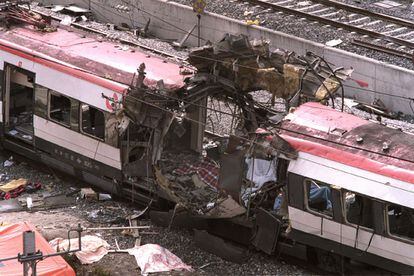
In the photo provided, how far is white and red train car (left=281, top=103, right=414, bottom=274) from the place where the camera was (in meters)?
13.2

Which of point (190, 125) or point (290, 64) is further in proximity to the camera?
point (190, 125)

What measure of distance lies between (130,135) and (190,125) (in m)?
1.33

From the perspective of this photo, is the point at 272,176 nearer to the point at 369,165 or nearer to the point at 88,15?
the point at 369,165

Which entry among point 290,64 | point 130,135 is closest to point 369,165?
point 290,64

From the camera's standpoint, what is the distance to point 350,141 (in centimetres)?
1395

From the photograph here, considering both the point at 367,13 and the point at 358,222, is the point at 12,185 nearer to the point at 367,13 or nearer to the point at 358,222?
the point at 358,222

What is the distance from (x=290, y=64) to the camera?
1558cm

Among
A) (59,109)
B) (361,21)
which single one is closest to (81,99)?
(59,109)

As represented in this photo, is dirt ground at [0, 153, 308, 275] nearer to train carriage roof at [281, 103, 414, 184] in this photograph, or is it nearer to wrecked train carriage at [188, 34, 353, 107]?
train carriage roof at [281, 103, 414, 184]

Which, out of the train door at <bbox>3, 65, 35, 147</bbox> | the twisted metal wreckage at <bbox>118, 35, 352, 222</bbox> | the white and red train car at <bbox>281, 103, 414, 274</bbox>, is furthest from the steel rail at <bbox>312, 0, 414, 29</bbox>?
the train door at <bbox>3, 65, 35, 147</bbox>

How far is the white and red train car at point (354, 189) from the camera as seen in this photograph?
519 inches

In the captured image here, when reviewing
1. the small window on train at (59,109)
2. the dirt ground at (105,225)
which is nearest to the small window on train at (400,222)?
the dirt ground at (105,225)

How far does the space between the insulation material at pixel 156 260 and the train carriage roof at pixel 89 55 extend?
317 centimetres

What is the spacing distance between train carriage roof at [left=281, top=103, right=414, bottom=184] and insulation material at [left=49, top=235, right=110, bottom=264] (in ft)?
13.0
